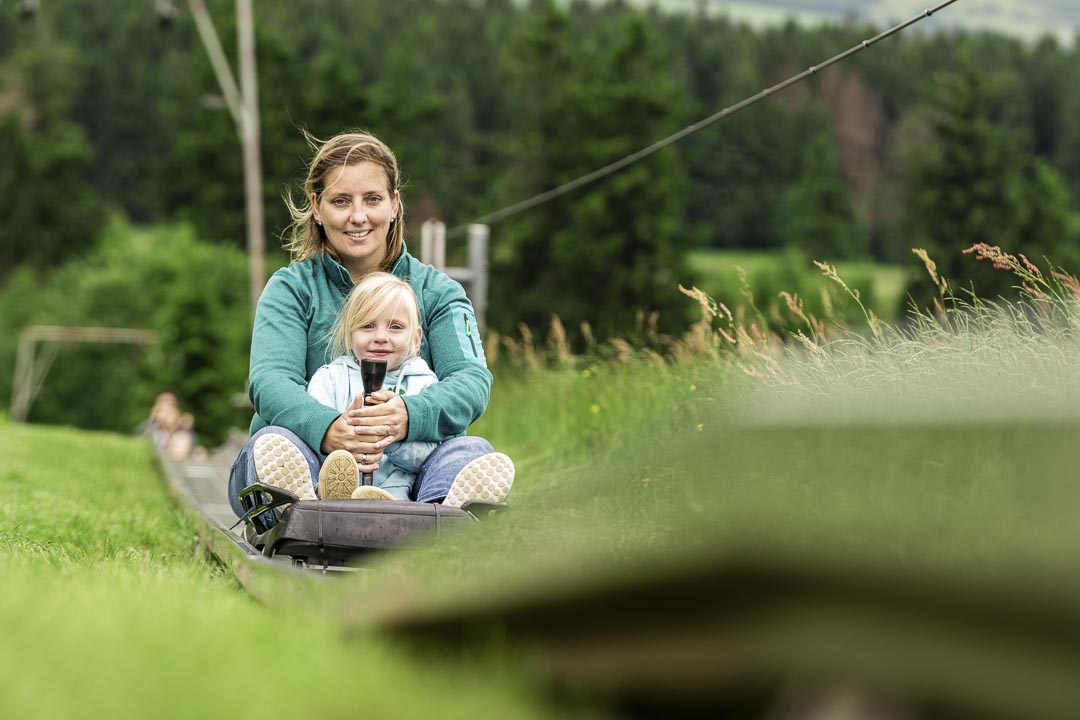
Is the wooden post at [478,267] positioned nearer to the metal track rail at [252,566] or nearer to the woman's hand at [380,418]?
the metal track rail at [252,566]

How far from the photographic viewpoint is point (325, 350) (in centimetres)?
414

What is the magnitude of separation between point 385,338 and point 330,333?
202 mm

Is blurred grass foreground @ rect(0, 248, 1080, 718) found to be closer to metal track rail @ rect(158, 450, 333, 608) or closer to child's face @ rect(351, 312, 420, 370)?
metal track rail @ rect(158, 450, 333, 608)

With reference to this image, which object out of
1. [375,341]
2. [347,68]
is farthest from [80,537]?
[347,68]

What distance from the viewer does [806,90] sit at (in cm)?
8069

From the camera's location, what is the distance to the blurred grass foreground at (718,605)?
1.55 metres

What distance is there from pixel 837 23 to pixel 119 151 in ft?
156

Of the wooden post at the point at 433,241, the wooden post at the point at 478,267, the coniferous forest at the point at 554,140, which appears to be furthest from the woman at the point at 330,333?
the coniferous forest at the point at 554,140

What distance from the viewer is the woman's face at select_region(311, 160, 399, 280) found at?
165 inches

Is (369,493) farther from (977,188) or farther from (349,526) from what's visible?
(977,188)

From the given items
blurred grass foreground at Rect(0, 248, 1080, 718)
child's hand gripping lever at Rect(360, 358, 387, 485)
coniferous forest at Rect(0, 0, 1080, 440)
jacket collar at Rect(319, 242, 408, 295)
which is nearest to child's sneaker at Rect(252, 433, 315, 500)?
child's hand gripping lever at Rect(360, 358, 387, 485)

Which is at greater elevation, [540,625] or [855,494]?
[855,494]

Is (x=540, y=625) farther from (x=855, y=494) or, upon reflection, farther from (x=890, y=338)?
(x=890, y=338)

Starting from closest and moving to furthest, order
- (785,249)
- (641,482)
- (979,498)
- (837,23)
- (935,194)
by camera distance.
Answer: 1. (979,498)
2. (641,482)
3. (935,194)
4. (785,249)
5. (837,23)
